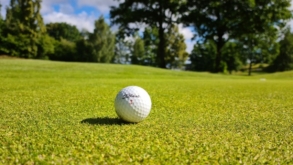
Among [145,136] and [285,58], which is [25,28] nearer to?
[145,136]

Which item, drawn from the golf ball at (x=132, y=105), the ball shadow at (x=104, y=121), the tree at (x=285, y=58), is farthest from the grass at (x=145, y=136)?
the tree at (x=285, y=58)

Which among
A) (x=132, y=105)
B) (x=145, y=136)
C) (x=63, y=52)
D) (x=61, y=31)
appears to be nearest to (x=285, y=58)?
(x=63, y=52)

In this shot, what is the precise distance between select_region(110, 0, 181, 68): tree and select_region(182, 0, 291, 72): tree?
2.41 metres

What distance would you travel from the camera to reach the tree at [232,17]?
1210 inches

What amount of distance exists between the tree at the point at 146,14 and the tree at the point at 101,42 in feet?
81.9

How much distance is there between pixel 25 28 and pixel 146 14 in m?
23.6

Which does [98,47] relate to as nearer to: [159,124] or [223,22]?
[223,22]

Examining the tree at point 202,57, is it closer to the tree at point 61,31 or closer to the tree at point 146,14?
the tree at point 146,14

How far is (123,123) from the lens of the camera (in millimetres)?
3816

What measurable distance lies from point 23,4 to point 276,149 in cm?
4960

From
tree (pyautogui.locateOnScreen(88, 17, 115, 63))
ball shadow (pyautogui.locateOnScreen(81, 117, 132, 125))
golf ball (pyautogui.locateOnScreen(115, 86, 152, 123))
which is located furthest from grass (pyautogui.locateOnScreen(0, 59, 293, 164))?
tree (pyautogui.locateOnScreen(88, 17, 115, 63))

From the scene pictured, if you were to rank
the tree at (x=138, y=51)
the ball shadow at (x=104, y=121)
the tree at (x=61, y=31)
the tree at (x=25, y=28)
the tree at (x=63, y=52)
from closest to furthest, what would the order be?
the ball shadow at (x=104, y=121) < the tree at (x=25, y=28) < the tree at (x=63, y=52) < the tree at (x=138, y=51) < the tree at (x=61, y=31)

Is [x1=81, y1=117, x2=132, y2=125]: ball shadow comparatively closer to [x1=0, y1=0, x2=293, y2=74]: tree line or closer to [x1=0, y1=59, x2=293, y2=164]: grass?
[x1=0, y1=59, x2=293, y2=164]: grass

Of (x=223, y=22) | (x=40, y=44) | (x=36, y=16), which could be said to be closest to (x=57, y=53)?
(x=40, y=44)
